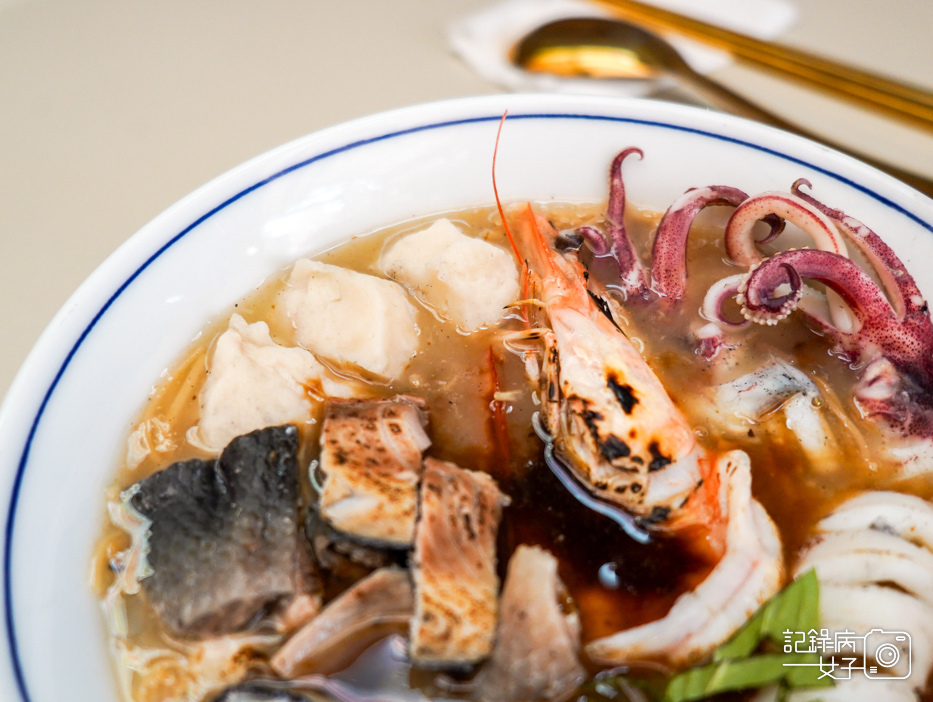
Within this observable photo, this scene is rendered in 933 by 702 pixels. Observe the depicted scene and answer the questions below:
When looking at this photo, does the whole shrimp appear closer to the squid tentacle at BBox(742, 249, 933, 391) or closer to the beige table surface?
the squid tentacle at BBox(742, 249, 933, 391)

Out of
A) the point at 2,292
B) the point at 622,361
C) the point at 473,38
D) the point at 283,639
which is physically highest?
the point at 473,38

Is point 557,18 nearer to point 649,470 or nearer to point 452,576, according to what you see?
point 649,470

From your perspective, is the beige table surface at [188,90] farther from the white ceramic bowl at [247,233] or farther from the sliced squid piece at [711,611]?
the sliced squid piece at [711,611]

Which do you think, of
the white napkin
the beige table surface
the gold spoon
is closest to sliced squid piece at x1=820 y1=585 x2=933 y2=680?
the beige table surface

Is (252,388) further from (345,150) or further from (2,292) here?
(2,292)

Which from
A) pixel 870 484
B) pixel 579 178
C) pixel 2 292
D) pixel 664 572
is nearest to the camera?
pixel 664 572

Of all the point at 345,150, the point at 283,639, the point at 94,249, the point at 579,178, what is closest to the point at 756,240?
the point at 579,178

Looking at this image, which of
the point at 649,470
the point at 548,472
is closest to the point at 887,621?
the point at 649,470
